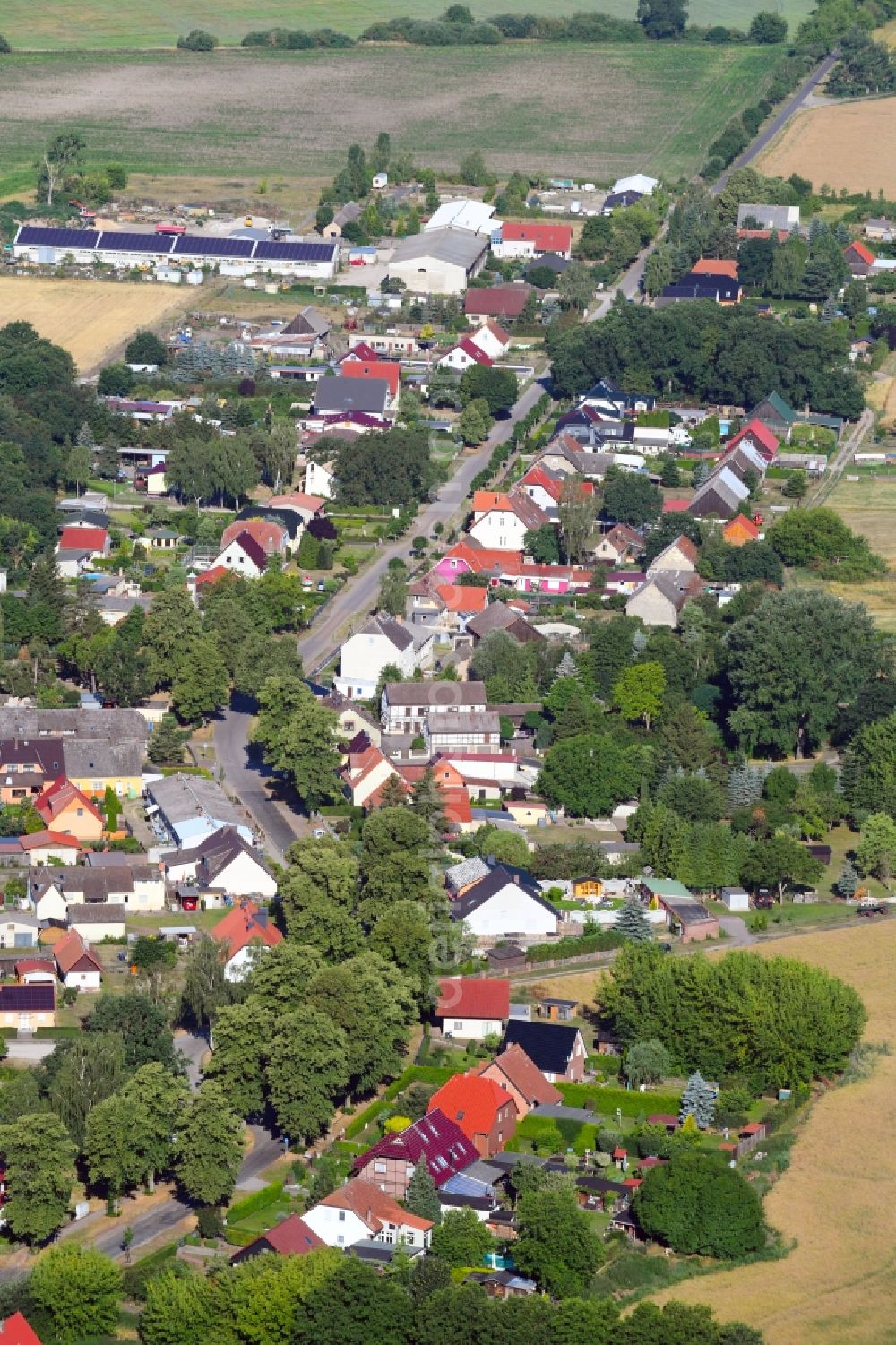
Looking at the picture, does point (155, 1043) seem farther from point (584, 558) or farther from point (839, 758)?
point (584, 558)

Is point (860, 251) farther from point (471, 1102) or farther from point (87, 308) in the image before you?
point (471, 1102)

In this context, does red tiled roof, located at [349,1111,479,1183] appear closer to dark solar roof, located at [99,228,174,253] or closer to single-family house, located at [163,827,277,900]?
single-family house, located at [163,827,277,900]

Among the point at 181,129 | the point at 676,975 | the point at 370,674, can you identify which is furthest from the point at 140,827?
the point at 181,129

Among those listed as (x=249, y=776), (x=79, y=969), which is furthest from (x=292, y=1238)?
(x=249, y=776)

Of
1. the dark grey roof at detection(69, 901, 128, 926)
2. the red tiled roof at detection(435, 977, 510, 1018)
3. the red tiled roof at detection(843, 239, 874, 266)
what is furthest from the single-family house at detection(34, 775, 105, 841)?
the red tiled roof at detection(843, 239, 874, 266)

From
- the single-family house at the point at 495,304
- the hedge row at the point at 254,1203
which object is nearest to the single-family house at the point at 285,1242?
the hedge row at the point at 254,1203

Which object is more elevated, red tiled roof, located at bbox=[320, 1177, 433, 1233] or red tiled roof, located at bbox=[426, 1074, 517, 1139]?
red tiled roof, located at bbox=[320, 1177, 433, 1233]
